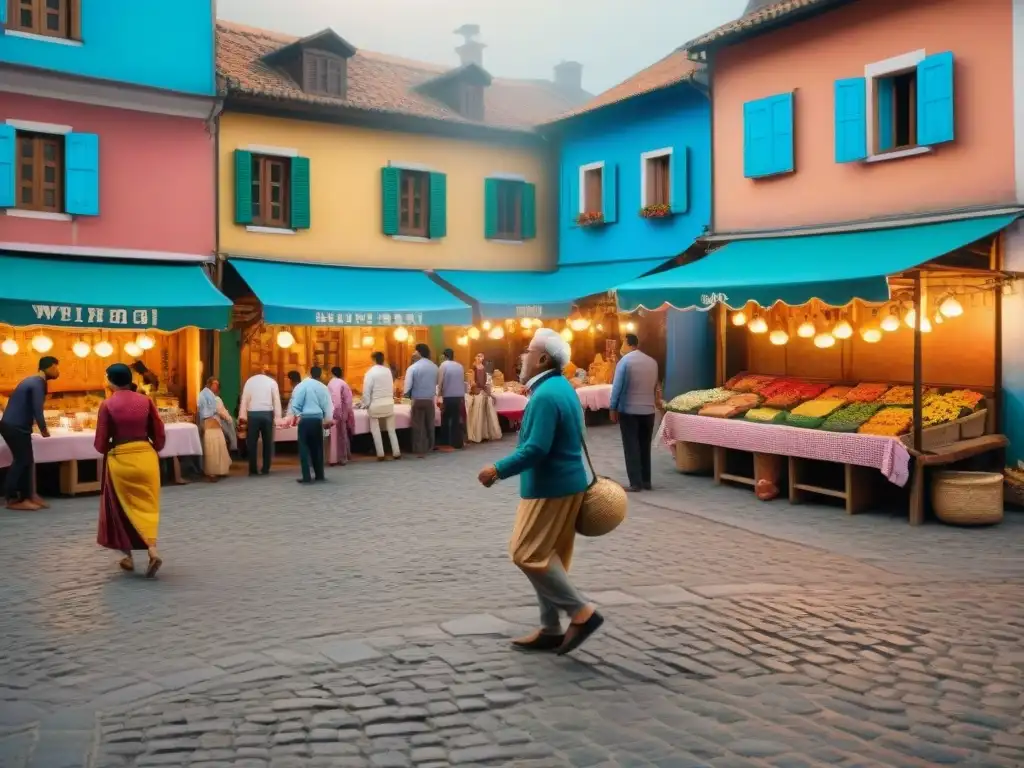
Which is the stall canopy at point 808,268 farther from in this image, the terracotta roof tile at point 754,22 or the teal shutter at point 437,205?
the teal shutter at point 437,205

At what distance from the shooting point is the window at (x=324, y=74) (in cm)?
2055

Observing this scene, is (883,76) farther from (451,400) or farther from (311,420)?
(311,420)

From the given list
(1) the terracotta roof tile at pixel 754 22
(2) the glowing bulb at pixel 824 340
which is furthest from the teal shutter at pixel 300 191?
(2) the glowing bulb at pixel 824 340

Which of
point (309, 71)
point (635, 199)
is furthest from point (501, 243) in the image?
point (309, 71)

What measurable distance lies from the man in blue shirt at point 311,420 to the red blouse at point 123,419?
532cm

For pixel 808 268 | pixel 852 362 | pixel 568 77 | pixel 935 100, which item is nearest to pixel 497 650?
pixel 808 268

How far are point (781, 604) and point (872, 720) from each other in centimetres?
237

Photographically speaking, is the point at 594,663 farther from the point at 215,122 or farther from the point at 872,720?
the point at 215,122

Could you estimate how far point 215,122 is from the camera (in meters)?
18.1

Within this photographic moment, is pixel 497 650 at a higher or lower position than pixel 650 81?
lower

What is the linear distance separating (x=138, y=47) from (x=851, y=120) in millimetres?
11150

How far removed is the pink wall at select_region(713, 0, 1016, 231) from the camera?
41.6 feet

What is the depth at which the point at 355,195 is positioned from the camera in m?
20.6

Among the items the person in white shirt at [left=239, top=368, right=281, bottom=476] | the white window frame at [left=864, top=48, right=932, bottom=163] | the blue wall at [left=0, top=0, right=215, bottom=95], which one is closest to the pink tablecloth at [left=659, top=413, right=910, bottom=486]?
the white window frame at [left=864, top=48, right=932, bottom=163]
